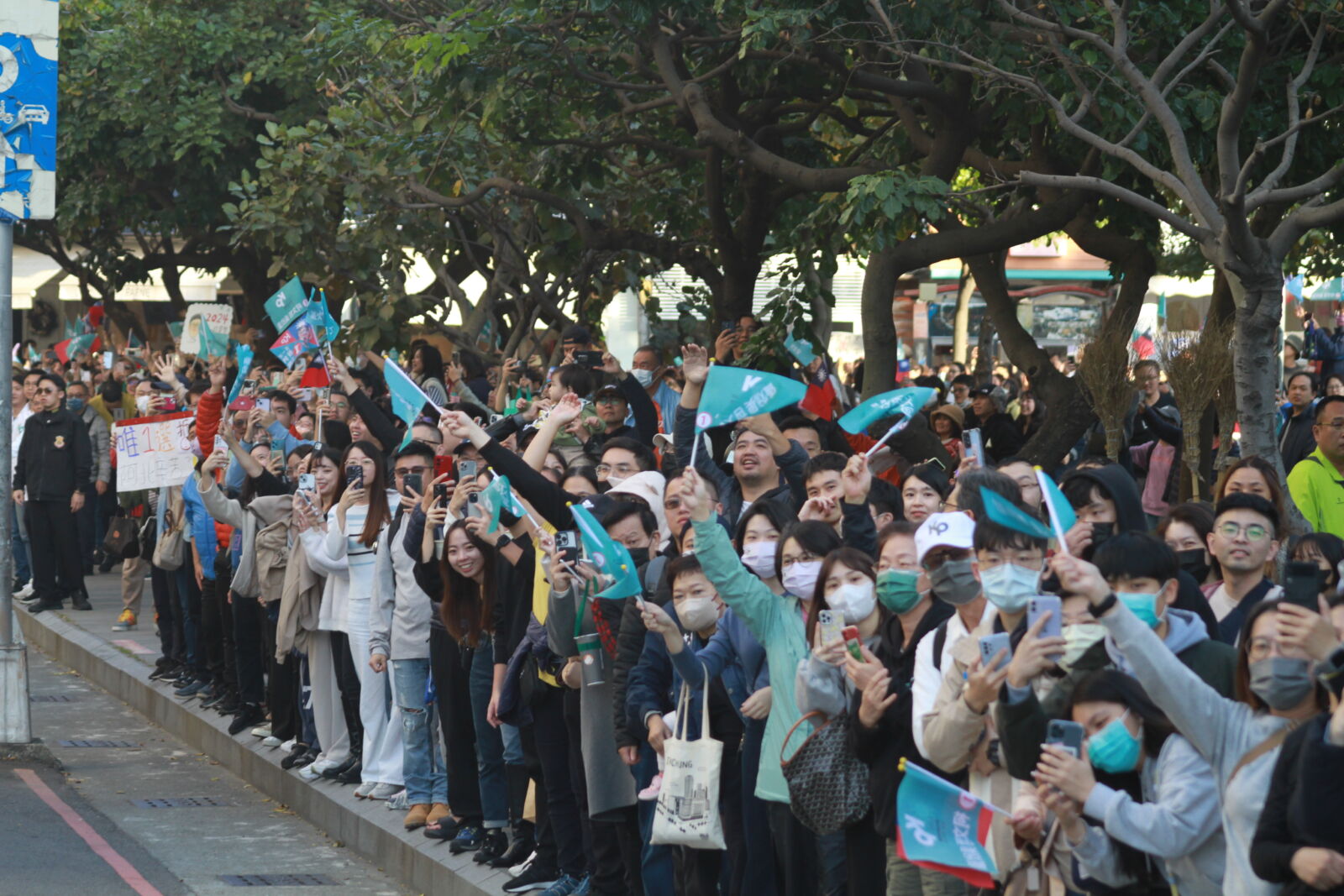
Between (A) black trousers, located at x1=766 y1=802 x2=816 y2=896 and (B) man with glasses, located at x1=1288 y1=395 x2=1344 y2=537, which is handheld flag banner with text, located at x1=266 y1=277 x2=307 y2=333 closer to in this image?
(B) man with glasses, located at x1=1288 y1=395 x2=1344 y2=537

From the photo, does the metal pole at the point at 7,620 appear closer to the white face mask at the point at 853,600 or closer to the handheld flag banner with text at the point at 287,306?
the handheld flag banner with text at the point at 287,306

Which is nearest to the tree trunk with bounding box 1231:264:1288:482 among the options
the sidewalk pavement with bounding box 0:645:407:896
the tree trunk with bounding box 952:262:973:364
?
the sidewalk pavement with bounding box 0:645:407:896

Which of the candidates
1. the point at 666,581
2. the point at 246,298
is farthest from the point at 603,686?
the point at 246,298

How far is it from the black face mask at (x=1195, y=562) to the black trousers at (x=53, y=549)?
13.2 metres

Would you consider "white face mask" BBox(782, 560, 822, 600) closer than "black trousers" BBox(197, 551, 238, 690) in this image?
Yes

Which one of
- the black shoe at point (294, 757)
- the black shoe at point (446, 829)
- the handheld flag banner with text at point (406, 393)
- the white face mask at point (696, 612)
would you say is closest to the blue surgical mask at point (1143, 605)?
the white face mask at point (696, 612)

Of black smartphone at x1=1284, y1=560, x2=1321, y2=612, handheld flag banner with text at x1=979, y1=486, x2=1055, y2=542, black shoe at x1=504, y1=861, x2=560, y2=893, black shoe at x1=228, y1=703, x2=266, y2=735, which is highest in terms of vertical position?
handheld flag banner with text at x1=979, y1=486, x2=1055, y2=542

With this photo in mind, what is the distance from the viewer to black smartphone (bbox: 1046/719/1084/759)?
4.12 metres

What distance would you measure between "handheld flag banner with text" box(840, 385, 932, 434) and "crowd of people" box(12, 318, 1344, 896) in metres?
0.34

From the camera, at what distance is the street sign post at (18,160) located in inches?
421

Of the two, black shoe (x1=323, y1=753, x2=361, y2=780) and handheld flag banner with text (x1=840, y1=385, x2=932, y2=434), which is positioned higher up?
handheld flag banner with text (x1=840, y1=385, x2=932, y2=434)

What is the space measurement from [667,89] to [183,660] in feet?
18.5

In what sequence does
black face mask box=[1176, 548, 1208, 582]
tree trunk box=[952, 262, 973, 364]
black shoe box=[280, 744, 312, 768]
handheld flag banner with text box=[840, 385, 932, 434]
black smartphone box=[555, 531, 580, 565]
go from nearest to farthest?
1. black face mask box=[1176, 548, 1208, 582]
2. black smartphone box=[555, 531, 580, 565]
3. handheld flag banner with text box=[840, 385, 932, 434]
4. black shoe box=[280, 744, 312, 768]
5. tree trunk box=[952, 262, 973, 364]

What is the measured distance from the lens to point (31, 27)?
10.8 metres
